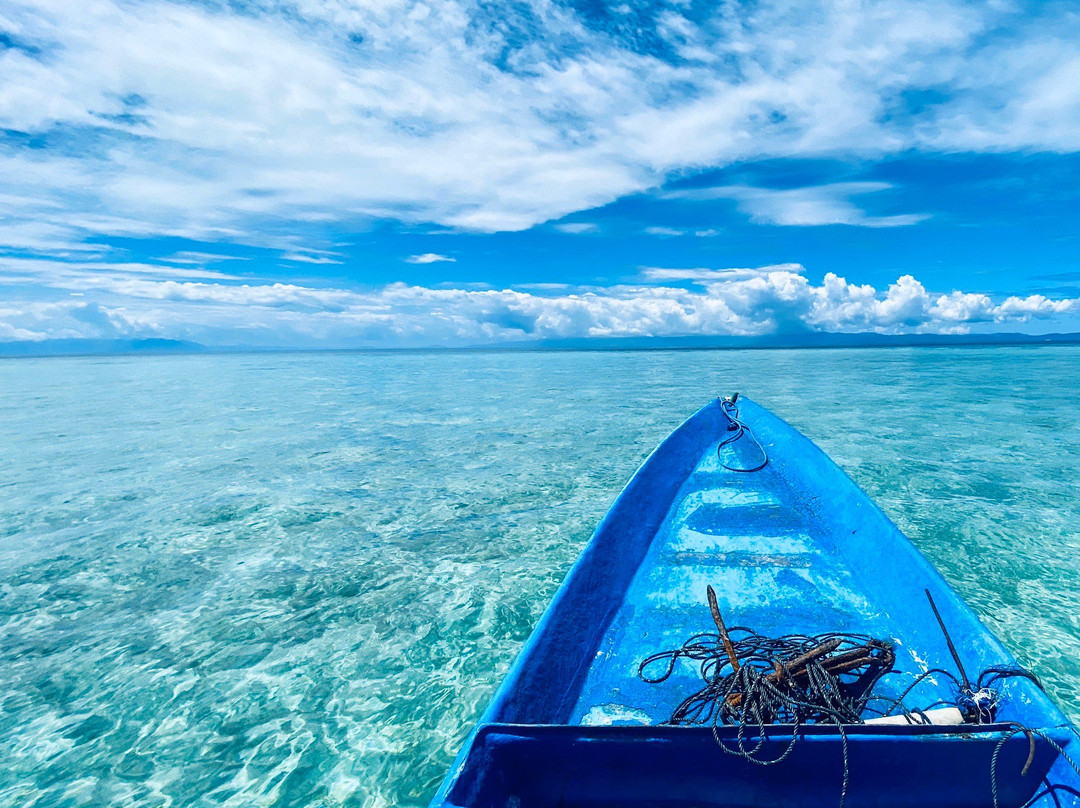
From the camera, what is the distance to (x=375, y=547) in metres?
7.90

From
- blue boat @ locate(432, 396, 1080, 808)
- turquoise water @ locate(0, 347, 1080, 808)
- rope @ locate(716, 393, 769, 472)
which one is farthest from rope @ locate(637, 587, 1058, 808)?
rope @ locate(716, 393, 769, 472)

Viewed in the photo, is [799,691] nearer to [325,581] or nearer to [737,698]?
[737,698]

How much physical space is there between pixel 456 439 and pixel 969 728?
46.5ft

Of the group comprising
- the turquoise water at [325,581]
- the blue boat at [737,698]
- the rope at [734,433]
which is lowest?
the turquoise water at [325,581]

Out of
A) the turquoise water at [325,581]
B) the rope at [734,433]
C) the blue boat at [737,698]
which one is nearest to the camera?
the blue boat at [737,698]

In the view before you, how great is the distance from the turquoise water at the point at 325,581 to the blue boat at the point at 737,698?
1.41m

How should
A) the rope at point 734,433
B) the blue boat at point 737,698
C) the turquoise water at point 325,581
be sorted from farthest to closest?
the rope at point 734,433, the turquoise water at point 325,581, the blue boat at point 737,698

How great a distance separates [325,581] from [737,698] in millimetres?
5429

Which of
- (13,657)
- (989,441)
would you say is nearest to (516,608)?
(13,657)

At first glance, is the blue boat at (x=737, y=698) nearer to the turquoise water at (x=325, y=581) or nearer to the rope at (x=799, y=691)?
the rope at (x=799, y=691)

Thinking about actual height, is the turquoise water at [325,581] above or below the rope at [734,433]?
A: below

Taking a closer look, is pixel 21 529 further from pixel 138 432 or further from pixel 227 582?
pixel 138 432

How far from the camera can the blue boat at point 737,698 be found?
2.60 metres

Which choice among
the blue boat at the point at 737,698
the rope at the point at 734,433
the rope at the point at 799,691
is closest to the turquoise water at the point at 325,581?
the blue boat at the point at 737,698
